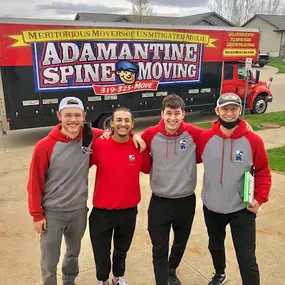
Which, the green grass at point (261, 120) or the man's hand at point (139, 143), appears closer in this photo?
the man's hand at point (139, 143)

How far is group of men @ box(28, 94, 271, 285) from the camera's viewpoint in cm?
274

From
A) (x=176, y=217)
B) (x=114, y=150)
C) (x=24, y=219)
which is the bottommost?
(x=24, y=219)

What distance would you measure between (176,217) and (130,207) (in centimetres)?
41

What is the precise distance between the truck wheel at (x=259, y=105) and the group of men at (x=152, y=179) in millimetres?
11348

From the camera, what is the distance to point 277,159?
7.59m

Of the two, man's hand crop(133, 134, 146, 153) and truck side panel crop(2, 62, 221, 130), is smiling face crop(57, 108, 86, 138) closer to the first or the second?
man's hand crop(133, 134, 146, 153)

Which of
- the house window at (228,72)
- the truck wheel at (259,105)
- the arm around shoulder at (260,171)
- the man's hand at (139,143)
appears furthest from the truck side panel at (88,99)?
the arm around shoulder at (260,171)

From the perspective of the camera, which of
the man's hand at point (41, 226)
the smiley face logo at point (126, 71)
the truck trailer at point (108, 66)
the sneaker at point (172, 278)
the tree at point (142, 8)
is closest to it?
the man's hand at point (41, 226)

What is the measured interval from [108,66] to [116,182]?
7201 millimetres

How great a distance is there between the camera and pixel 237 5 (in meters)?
85.9

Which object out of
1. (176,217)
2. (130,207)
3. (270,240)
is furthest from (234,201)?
(270,240)

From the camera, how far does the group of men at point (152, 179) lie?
2738 millimetres

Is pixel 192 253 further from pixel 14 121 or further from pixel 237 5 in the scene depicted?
pixel 237 5

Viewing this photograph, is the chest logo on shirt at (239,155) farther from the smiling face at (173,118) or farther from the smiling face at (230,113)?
the smiling face at (173,118)
